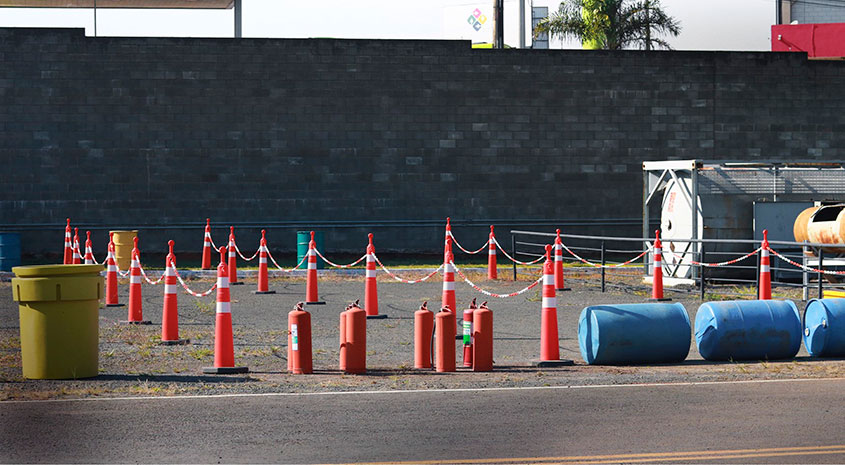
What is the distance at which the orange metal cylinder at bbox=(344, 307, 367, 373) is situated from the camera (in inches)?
451

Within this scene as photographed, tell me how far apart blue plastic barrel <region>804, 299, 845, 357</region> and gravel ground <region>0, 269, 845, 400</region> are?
23 centimetres

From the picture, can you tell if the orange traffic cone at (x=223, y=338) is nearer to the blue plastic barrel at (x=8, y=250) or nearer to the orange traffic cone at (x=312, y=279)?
the orange traffic cone at (x=312, y=279)

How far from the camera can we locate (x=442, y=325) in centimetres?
1166

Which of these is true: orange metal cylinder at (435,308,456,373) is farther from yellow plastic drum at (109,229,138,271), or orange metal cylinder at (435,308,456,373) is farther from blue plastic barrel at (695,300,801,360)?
yellow plastic drum at (109,229,138,271)

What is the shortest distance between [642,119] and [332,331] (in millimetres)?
19662

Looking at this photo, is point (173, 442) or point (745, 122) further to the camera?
point (745, 122)

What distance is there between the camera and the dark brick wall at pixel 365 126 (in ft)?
101

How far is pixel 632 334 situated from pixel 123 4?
28.0 meters

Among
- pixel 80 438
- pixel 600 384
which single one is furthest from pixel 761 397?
pixel 80 438

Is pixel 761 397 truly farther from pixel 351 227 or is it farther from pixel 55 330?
pixel 351 227

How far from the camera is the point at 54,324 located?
1116 cm

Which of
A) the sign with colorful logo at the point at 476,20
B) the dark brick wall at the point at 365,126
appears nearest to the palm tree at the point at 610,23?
the dark brick wall at the point at 365,126

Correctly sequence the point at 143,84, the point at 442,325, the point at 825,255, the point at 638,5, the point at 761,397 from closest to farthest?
the point at 761,397
the point at 442,325
the point at 825,255
the point at 143,84
the point at 638,5

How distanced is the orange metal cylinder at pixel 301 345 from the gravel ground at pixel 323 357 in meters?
0.14
